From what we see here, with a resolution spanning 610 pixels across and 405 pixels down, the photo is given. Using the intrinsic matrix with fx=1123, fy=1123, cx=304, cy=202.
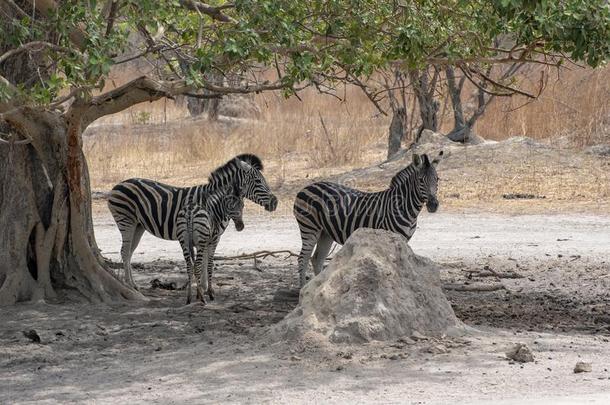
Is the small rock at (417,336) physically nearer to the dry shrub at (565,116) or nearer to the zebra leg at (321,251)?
the zebra leg at (321,251)

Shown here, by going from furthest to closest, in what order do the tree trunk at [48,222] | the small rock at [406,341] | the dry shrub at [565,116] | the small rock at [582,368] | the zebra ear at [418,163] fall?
1. the dry shrub at [565,116]
2. the zebra ear at [418,163]
3. the tree trunk at [48,222]
4. the small rock at [406,341]
5. the small rock at [582,368]

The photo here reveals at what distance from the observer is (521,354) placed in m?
8.16

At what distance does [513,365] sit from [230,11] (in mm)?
5717

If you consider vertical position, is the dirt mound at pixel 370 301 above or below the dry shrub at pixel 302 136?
below

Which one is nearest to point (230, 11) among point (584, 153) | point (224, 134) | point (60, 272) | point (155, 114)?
point (60, 272)

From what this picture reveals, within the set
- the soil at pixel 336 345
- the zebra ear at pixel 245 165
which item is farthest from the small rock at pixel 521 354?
the zebra ear at pixel 245 165

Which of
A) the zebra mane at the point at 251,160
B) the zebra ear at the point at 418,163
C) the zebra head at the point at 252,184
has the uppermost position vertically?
the zebra mane at the point at 251,160

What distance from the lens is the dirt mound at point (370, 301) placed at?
8.66 metres

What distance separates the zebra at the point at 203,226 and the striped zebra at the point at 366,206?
795 millimetres

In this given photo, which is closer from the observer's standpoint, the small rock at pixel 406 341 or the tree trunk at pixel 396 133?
the small rock at pixel 406 341

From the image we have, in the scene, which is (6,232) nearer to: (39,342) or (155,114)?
(39,342)

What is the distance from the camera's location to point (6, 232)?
10906mm

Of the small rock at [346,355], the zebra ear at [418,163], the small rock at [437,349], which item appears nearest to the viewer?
the small rock at [346,355]

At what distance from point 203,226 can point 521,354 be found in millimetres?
3879
